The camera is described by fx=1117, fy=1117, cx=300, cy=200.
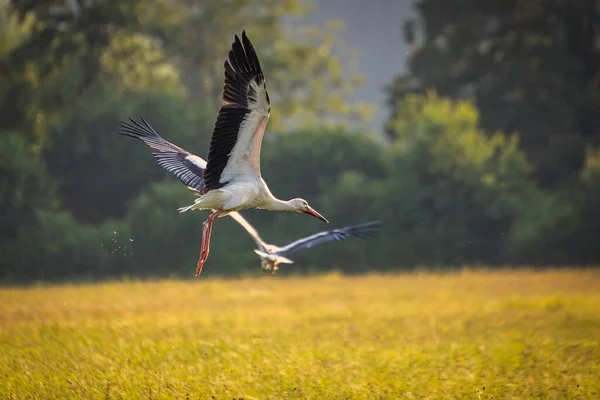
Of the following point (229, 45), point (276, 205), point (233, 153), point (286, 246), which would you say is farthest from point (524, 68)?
point (233, 153)

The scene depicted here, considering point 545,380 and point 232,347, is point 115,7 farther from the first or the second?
point 545,380

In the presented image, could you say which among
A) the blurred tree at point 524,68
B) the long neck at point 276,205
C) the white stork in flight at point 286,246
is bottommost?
the white stork in flight at point 286,246

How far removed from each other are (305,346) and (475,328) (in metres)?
3.33

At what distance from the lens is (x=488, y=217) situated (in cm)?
3017

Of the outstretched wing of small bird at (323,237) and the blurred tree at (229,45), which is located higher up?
the blurred tree at (229,45)

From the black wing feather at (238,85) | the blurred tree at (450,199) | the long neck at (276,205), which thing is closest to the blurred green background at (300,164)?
the blurred tree at (450,199)

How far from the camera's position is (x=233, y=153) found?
1011 centimetres

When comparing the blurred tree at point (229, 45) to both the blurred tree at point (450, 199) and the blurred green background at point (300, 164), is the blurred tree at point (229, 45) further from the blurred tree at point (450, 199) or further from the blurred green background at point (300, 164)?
the blurred tree at point (450, 199)

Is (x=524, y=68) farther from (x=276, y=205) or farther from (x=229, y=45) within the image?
(x=276, y=205)

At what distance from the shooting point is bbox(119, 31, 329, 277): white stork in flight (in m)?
9.49

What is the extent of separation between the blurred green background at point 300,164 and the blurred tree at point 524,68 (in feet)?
0.23

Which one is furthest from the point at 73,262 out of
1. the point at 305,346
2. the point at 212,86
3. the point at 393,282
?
the point at 305,346

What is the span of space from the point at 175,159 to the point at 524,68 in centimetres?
2570

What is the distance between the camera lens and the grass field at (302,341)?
30.0 ft
